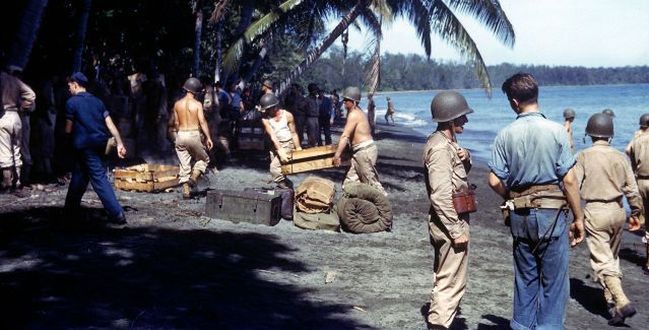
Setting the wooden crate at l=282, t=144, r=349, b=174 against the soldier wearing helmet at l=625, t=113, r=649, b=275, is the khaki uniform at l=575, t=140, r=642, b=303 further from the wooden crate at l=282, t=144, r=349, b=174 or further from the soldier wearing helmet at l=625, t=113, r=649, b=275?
the wooden crate at l=282, t=144, r=349, b=174

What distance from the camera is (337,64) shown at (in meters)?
120

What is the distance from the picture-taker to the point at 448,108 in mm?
4938

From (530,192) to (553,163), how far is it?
253mm

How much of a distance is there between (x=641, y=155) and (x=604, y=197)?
1.78 metres

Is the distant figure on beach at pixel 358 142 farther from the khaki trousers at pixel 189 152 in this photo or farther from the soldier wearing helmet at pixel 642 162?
the soldier wearing helmet at pixel 642 162

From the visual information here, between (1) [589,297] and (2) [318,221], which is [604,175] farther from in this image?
(2) [318,221]

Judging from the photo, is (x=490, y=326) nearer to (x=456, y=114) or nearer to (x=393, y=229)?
(x=456, y=114)

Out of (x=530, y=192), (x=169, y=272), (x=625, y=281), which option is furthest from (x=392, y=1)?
(x=530, y=192)

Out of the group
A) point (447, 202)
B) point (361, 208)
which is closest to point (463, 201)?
point (447, 202)

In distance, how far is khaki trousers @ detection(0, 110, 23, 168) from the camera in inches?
375

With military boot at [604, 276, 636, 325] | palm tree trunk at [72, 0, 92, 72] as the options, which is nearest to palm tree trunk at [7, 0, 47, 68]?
palm tree trunk at [72, 0, 92, 72]

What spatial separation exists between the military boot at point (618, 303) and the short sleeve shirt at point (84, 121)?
231 inches

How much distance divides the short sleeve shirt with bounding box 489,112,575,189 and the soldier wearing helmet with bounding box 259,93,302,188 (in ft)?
17.8

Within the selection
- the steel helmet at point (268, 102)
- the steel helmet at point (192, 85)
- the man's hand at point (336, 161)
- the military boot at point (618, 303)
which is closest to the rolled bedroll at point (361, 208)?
the man's hand at point (336, 161)
